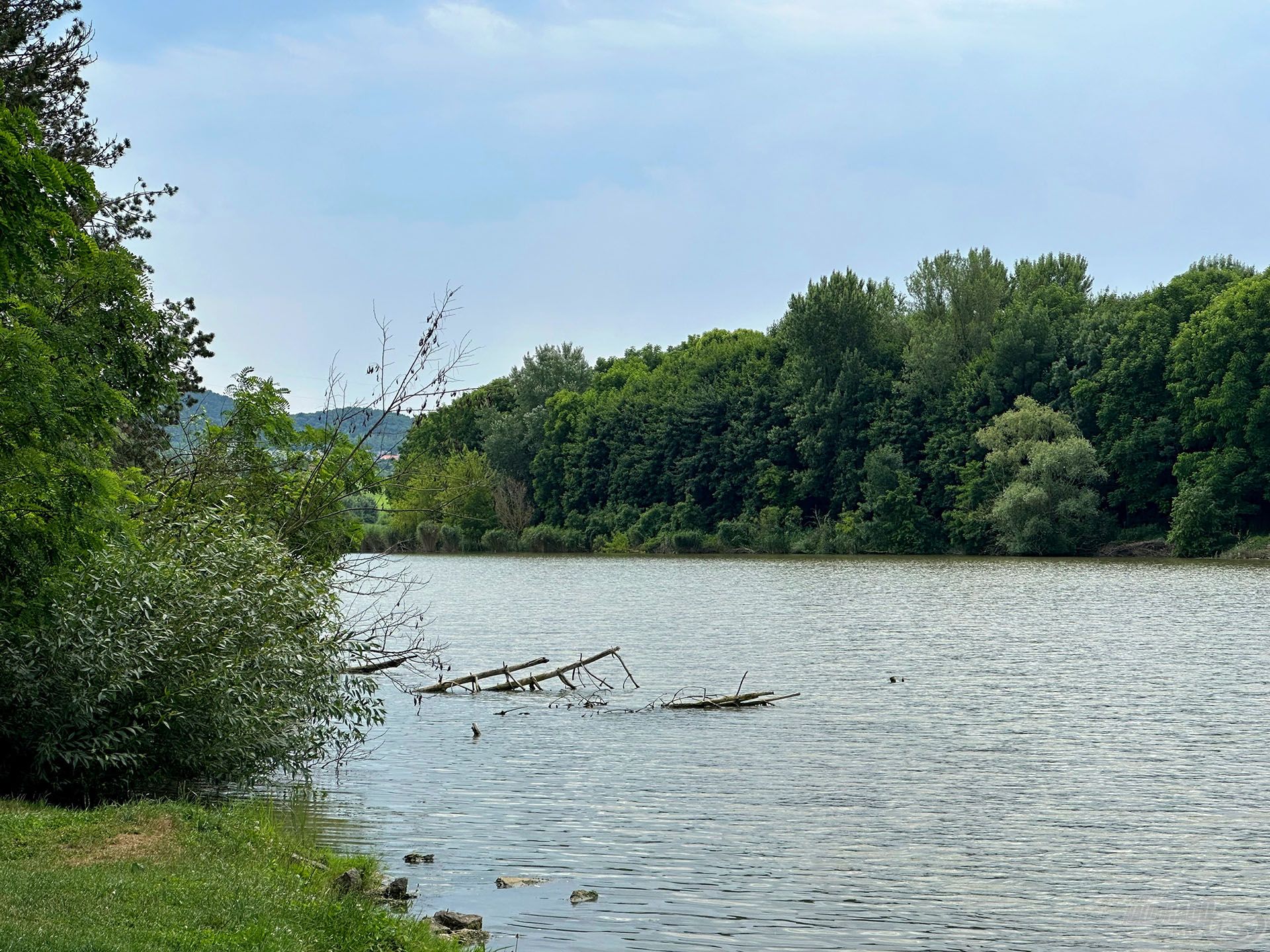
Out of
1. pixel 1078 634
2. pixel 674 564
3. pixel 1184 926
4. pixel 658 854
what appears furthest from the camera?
pixel 674 564

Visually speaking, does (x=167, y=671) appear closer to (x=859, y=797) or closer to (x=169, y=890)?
(x=169, y=890)

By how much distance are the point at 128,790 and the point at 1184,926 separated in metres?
12.3

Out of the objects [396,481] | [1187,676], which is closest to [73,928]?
[396,481]

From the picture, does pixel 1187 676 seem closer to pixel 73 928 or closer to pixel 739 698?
pixel 739 698

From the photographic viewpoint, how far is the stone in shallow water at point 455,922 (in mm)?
13234

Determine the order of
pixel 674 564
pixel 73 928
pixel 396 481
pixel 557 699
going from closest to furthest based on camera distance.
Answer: pixel 73 928, pixel 396 481, pixel 557 699, pixel 674 564

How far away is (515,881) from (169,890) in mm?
4775

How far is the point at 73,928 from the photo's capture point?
9.98 m

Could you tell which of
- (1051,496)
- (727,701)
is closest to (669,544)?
(1051,496)

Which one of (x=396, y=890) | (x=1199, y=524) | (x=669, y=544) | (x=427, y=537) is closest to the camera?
(x=396, y=890)

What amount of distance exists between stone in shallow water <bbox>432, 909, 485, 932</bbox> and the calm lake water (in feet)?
1.48

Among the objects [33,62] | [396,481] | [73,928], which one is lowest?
[73,928]

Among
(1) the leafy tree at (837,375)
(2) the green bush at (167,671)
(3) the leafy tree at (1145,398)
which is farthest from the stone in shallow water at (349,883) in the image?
(1) the leafy tree at (837,375)

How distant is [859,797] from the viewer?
2038 centimetres
